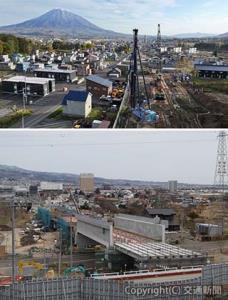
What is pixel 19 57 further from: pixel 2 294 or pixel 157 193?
pixel 157 193

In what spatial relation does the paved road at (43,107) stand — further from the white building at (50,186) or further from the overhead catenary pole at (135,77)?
the white building at (50,186)

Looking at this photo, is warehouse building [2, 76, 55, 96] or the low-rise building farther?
the low-rise building

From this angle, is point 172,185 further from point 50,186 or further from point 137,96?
point 137,96

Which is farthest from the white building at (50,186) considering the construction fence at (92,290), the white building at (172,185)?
the construction fence at (92,290)

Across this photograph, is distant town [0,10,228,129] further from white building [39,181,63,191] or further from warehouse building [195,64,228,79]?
white building [39,181,63,191]

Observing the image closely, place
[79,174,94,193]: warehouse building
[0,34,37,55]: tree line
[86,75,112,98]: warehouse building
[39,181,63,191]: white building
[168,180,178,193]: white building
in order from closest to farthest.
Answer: [0,34,37,55]: tree line < [86,75,112,98]: warehouse building < [79,174,94,193]: warehouse building < [39,181,63,191]: white building < [168,180,178,193]: white building

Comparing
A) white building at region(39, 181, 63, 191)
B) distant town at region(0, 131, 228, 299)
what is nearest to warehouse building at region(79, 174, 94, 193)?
distant town at region(0, 131, 228, 299)

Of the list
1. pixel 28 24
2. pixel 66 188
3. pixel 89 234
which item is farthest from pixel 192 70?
pixel 66 188

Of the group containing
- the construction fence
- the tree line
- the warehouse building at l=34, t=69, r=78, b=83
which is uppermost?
the tree line
